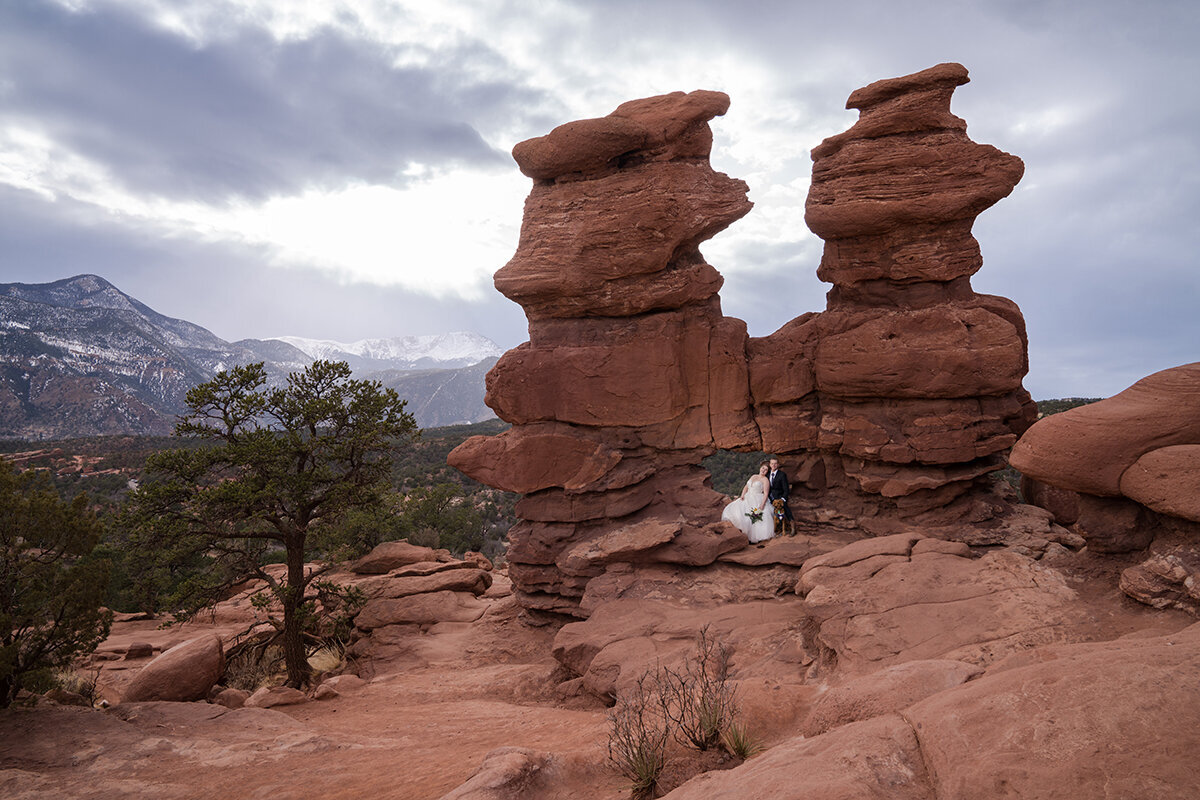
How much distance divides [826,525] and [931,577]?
5.78 meters

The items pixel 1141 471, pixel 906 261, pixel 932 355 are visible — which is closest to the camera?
pixel 1141 471

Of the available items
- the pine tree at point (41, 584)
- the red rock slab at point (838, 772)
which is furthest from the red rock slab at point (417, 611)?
the red rock slab at point (838, 772)

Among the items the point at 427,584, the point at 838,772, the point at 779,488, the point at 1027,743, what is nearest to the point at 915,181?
the point at 779,488

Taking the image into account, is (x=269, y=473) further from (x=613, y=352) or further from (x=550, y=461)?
(x=613, y=352)

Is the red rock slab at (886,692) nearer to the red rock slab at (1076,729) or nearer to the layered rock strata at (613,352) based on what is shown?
the red rock slab at (1076,729)

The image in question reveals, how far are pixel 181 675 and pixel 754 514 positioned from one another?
11643 millimetres

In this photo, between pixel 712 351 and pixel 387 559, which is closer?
pixel 712 351

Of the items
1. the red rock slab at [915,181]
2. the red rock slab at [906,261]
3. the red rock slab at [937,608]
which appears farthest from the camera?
the red rock slab at [906,261]

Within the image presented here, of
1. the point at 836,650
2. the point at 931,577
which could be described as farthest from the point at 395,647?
the point at 931,577

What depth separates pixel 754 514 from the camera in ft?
46.2

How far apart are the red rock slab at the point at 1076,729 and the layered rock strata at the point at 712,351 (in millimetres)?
9048

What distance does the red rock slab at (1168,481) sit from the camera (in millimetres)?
7566

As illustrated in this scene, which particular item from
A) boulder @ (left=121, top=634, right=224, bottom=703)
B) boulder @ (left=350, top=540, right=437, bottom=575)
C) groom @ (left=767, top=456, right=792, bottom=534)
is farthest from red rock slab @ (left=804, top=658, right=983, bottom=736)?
boulder @ (left=350, top=540, right=437, bottom=575)

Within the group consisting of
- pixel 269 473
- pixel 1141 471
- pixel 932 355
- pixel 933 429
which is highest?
pixel 932 355
